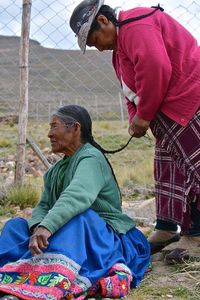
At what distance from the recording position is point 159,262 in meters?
3.73

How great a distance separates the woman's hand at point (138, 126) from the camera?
10.9 feet

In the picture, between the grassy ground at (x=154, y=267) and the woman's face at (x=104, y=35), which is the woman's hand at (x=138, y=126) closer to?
the woman's face at (x=104, y=35)

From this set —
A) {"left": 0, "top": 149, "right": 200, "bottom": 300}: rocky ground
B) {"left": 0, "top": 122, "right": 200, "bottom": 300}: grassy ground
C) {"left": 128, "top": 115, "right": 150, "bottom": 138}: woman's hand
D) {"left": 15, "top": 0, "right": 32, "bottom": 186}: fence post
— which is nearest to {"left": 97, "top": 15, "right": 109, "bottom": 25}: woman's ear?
{"left": 128, "top": 115, "right": 150, "bottom": 138}: woman's hand

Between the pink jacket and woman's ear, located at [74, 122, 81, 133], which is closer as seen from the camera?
the pink jacket

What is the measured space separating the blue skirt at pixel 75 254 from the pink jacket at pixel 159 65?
28.4 inches

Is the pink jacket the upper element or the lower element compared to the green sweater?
upper

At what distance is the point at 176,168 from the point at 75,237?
92cm

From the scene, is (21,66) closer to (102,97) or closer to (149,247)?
(149,247)

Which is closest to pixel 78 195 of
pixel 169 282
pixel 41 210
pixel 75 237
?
pixel 75 237

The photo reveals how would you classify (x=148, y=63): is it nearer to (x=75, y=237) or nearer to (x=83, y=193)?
(x=83, y=193)

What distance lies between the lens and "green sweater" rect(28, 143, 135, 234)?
9.86ft

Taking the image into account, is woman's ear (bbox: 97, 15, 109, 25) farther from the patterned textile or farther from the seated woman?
the patterned textile

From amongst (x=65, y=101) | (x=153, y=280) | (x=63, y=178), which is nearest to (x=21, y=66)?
(x=63, y=178)

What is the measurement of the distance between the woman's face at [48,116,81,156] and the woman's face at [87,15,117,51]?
503 millimetres
